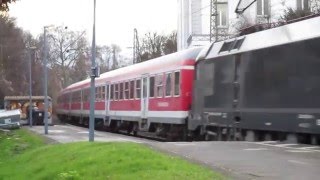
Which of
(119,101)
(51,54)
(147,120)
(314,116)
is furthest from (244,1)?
(51,54)

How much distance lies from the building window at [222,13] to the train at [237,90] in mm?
26138

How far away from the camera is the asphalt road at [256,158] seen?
433 inches

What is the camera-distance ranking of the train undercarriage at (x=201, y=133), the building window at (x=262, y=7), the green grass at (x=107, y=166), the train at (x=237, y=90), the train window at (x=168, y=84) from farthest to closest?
the building window at (x=262, y=7), the train window at (x=168, y=84), the train undercarriage at (x=201, y=133), the train at (x=237, y=90), the green grass at (x=107, y=166)

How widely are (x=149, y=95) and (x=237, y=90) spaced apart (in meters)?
9.37

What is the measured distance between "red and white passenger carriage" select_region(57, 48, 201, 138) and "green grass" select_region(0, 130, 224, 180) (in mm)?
7886

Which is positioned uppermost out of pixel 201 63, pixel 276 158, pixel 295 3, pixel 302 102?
pixel 295 3

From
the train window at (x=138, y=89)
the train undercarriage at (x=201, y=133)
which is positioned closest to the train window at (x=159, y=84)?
the train undercarriage at (x=201, y=133)

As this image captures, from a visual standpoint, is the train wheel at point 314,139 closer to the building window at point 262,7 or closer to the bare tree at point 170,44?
the building window at point 262,7

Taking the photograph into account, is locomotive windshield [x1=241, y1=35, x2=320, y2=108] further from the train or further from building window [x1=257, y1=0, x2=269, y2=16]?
building window [x1=257, y1=0, x2=269, y2=16]

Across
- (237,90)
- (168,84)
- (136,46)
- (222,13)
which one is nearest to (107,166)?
(237,90)

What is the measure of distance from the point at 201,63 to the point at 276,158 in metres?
10.1

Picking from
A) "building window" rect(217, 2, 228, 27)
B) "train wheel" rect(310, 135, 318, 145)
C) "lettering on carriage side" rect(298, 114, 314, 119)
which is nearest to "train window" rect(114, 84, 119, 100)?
"train wheel" rect(310, 135, 318, 145)

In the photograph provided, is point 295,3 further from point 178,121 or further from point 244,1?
point 178,121

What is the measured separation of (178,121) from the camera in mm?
24906
